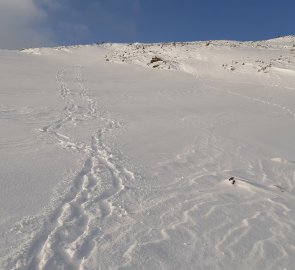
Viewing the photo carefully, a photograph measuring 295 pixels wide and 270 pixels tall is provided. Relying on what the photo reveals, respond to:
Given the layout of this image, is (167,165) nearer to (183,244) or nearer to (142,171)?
(142,171)

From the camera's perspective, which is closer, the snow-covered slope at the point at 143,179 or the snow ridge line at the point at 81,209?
the snow ridge line at the point at 81,209

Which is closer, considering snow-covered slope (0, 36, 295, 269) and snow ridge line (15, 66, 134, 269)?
snow ridge line (15, 66, 134, 269)

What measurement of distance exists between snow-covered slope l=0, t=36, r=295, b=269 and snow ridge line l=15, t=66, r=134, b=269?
1 cm

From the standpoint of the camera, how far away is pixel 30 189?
502cm

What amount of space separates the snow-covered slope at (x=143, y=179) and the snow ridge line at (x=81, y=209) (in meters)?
0.01

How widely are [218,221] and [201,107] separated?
23.6 ft

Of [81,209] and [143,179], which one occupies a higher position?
[81,209]

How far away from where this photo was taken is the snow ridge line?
3662 millimetres

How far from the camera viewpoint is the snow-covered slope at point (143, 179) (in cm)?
389

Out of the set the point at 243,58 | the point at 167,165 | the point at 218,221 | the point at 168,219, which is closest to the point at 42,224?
the point at 168,219

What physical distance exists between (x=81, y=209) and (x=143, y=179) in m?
1.30

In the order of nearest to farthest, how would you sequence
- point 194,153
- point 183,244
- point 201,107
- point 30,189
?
point 183,244
point 30,189
point 194,153
point 201,107

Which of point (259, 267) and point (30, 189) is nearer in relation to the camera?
point (259, 267)

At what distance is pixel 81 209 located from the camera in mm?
4578
